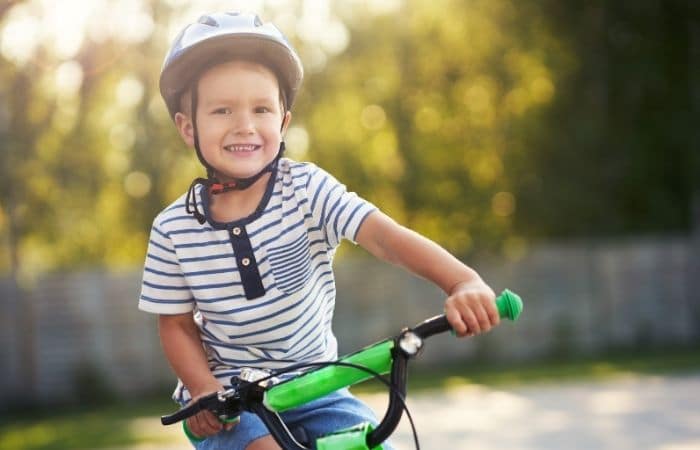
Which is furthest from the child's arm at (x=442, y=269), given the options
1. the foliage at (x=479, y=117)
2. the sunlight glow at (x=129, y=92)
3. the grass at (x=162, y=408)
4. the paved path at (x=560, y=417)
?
the sunlight glow at (x=129, y=92)

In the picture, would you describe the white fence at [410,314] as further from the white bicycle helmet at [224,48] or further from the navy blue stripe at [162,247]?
the white bicycle helmet at [224,48]

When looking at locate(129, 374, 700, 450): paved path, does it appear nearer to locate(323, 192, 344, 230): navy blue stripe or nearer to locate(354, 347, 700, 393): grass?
locate(354, 347, 700, 393): grass

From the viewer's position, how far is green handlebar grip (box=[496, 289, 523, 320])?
195 centimetres

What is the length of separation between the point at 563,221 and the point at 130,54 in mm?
7002

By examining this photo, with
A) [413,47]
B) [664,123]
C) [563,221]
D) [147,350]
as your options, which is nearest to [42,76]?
[147,350]

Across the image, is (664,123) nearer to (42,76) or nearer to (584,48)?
(584,48)

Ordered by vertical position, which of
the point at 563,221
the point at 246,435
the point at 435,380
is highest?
the point at 246,435

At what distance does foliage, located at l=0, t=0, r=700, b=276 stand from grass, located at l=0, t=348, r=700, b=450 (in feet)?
7.10

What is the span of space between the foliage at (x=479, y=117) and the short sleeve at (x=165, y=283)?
12.3 m

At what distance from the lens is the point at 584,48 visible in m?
15.8

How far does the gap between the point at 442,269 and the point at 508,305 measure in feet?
0.80

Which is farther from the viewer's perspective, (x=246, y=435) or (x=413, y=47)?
(x=413, y=47)

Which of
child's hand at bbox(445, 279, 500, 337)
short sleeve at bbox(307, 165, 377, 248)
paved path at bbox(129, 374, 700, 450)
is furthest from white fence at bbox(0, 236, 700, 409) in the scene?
child's hand at bbox(445, 279, 500, 337)

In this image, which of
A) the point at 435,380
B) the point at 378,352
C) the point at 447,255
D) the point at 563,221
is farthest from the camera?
the point at 563,221
